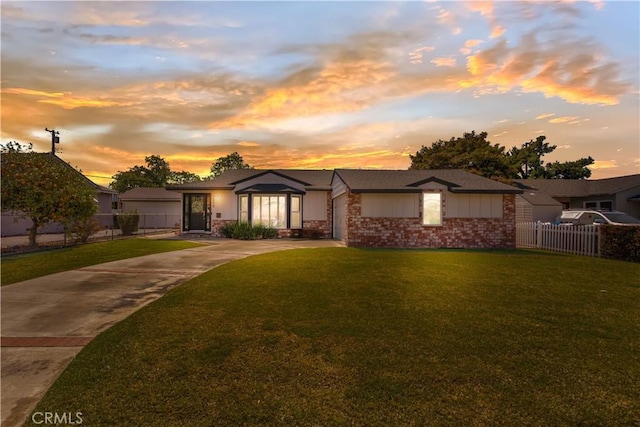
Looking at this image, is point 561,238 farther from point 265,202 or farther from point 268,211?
point 265,202

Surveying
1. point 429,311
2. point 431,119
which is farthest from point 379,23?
point 429,311

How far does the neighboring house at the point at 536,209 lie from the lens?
29344mm

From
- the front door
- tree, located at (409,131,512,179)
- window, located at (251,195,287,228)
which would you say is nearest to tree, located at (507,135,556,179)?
tree, located at (409,131,512,179)

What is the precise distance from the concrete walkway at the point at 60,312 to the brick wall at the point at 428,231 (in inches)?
333

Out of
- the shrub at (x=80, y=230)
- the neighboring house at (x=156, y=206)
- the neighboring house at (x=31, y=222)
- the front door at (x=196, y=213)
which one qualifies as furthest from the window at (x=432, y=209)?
the neighboring house at (x=156, y=206)

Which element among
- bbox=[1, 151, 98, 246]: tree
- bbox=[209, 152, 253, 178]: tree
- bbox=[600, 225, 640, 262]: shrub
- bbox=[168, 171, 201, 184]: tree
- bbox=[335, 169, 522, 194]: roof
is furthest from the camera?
bbox=[168, 171, 201, 184]: tree

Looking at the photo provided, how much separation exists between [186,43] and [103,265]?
29.2 ft

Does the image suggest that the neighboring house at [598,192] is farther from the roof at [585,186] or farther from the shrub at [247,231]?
the shrub at [247,231]

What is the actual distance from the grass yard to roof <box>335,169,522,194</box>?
9.56 metres

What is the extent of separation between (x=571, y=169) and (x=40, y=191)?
60.6 m

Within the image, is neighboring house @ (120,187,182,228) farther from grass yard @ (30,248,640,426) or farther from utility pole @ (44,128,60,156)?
grass yard @ (30,248,640,426)

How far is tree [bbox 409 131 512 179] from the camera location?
34.2 metres

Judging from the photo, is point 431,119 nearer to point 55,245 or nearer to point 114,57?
point 114,57

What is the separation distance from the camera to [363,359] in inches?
157
